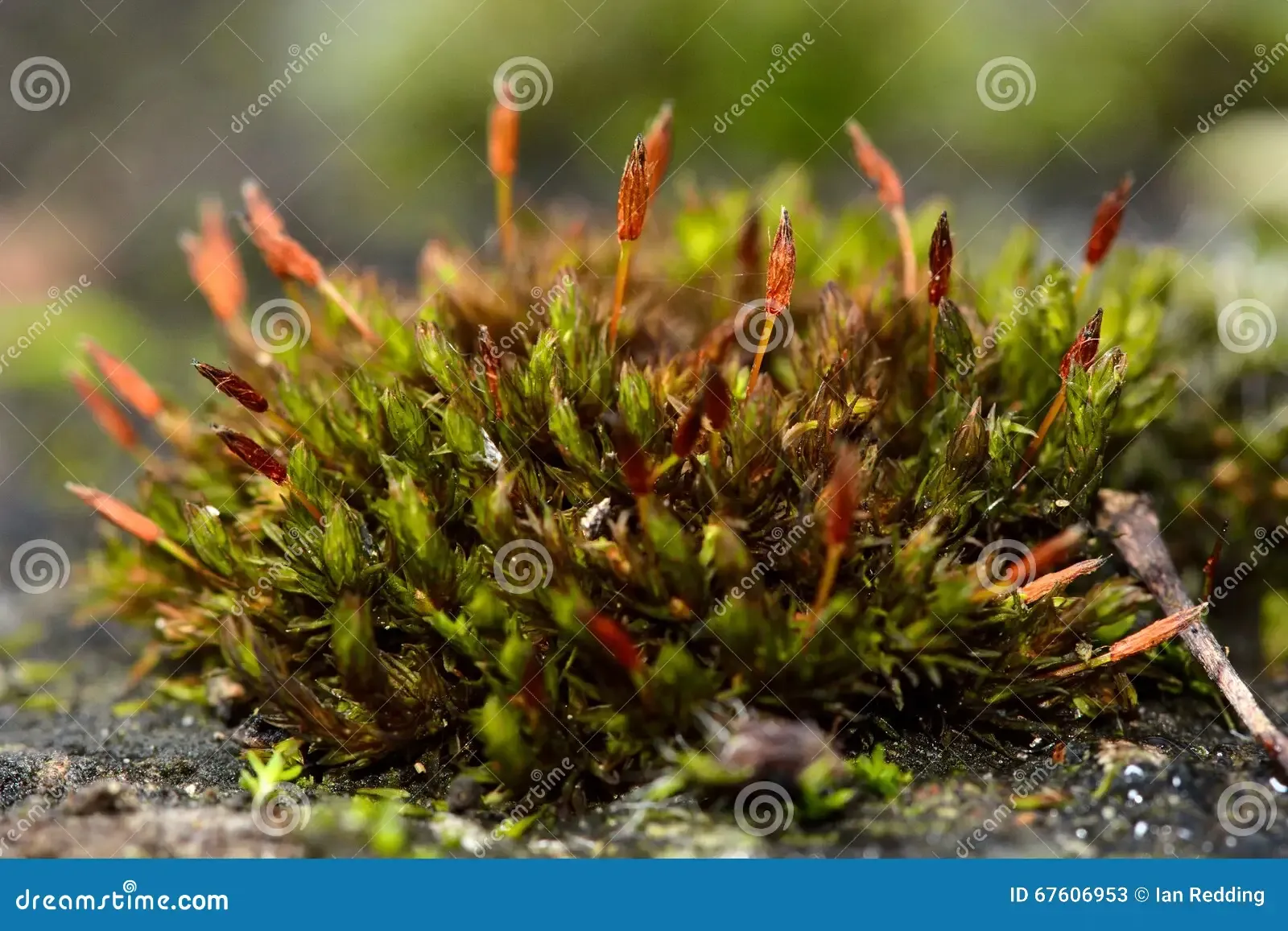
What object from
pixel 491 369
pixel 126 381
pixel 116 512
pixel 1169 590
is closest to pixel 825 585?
pixel 491 369

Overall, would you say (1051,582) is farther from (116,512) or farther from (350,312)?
(116,512)

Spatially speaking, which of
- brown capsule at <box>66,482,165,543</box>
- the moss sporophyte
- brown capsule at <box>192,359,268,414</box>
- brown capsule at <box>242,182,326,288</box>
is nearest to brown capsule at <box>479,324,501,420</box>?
the moss sporophyte

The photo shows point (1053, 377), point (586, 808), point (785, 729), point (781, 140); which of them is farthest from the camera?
point (781, 140)

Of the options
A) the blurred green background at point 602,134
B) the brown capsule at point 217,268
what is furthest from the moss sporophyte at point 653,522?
the blurred green background at point 602,134

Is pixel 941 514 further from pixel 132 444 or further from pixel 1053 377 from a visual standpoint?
pixel 132 444

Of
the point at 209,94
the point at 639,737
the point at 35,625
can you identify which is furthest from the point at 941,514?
the point at 209,94
